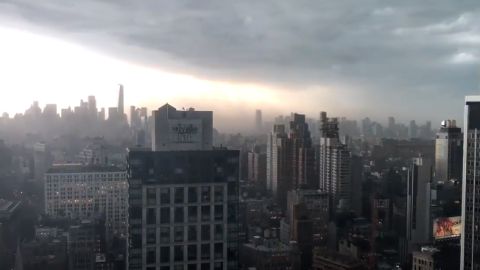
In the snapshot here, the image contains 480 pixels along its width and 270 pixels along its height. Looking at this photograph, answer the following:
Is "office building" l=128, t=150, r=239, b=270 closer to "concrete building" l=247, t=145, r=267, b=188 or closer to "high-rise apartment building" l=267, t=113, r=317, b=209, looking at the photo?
"concrete building" l=247, t=145, r=267, b=188

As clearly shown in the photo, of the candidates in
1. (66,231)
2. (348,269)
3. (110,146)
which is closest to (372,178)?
(348,269)

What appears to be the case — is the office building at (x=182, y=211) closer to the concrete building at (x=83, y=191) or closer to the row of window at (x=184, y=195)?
the row of window at (x=184, y=195)

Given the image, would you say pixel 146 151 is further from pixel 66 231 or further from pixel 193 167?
pixel 66 231

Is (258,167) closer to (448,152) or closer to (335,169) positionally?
(335,169)

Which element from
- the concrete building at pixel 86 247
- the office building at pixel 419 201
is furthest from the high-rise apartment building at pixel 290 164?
the concrete building at pixel 86 247

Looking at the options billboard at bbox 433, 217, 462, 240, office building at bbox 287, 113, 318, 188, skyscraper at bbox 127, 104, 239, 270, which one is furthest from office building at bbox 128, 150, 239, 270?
office building at bbox 287, 113, 318, 188
